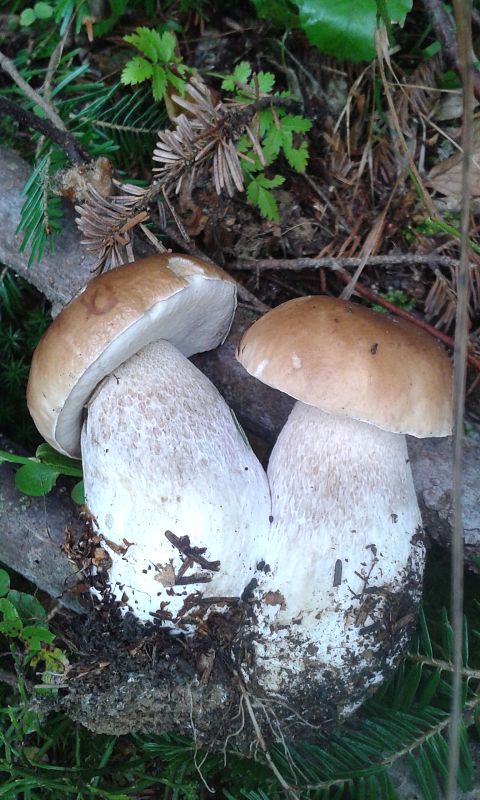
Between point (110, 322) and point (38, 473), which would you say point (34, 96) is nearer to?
point (110, 322)

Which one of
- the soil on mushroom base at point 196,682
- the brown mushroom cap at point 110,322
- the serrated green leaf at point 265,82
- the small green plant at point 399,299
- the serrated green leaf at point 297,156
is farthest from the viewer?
the small green plant at point 399,299

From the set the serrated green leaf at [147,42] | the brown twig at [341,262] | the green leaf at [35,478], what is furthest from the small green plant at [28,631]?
the serrated green leaf at [147,42]

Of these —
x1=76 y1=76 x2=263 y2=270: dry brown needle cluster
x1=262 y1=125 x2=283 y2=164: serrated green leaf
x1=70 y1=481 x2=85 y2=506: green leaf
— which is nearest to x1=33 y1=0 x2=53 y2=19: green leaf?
x1=76 y1=76 x2=263 y2=270: dry brown needle cluster

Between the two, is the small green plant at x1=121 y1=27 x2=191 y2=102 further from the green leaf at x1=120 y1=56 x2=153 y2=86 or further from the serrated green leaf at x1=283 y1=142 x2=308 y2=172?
the serrated green leaf at x1=283 y1=142 x2=308 y2=172

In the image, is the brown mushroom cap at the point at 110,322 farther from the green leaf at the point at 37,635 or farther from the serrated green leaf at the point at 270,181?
the green leaf at the point at 37,635

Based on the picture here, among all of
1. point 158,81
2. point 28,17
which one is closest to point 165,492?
point 158,81

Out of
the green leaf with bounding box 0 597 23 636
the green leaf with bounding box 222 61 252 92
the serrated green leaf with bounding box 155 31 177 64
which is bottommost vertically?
the green leaf with bounding box 0 597 23 636

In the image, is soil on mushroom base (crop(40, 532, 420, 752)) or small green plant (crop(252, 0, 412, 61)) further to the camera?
small green plant (crop(252, 0, 412, 61))
